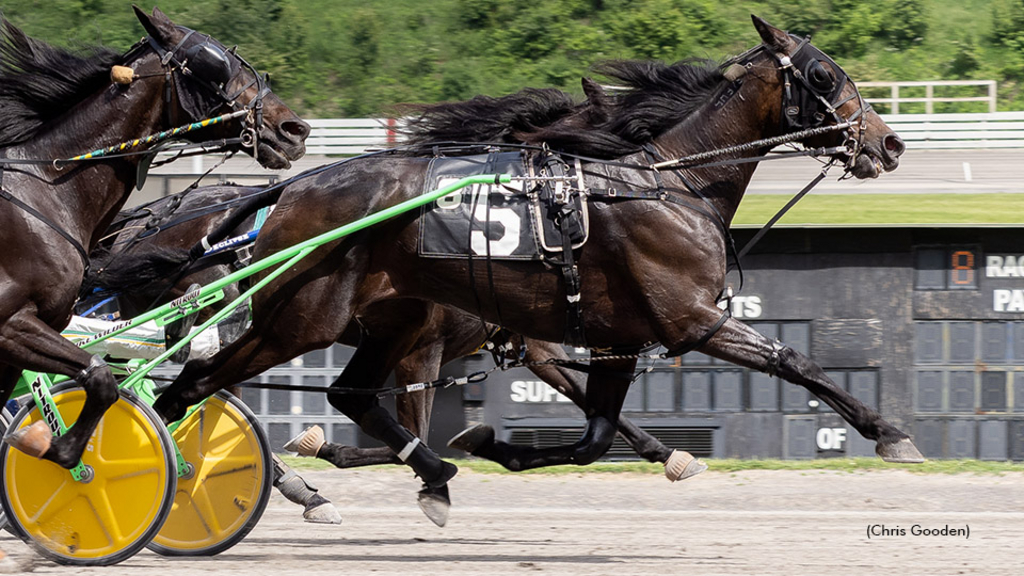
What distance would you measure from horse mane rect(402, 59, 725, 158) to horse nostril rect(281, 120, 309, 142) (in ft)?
2.36

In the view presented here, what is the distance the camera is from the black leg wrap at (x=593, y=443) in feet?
18.4

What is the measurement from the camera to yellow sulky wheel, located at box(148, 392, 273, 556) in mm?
Result: 5602

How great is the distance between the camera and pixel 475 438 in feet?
19.3

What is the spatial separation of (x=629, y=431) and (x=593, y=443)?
2.92ft

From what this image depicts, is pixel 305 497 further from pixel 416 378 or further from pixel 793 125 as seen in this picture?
pixel 793 125

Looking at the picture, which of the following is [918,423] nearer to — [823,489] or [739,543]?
[823,489]

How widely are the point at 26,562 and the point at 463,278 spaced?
2090 millimetres

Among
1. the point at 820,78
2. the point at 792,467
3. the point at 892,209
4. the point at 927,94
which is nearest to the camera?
the point at 820,78

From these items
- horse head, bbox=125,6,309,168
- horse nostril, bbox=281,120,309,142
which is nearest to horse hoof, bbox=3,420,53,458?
horse head, bbox=125,6,309,168

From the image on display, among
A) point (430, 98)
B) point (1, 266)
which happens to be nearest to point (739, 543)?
point (1, 266)

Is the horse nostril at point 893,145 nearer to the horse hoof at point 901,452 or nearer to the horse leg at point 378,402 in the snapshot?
the horse hoof at point 901,452

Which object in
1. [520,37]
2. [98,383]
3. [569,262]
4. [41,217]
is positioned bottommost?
[98,383]

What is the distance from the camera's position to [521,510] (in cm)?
714

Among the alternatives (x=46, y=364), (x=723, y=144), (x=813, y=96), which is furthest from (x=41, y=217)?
(x=813, y=96)
